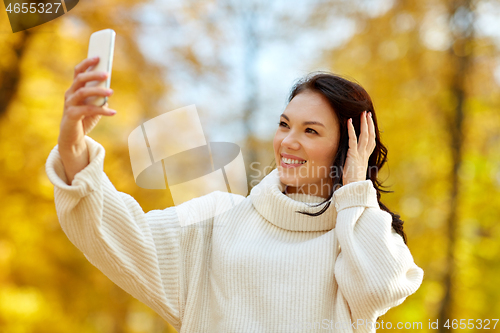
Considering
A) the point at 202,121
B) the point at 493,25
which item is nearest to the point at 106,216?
the point at 202,121

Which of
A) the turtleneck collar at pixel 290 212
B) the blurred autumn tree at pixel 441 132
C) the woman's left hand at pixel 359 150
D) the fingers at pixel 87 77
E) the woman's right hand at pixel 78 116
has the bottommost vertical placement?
the blurred autumn tree at pixel 441 132

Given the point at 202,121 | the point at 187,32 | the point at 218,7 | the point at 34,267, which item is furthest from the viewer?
the point at 218,7

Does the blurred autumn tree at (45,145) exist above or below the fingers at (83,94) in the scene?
below

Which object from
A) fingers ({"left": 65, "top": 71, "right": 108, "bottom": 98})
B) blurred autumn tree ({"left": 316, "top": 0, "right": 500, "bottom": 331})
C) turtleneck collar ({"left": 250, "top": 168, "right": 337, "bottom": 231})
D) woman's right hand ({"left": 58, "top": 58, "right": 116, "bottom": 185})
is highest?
fingers ({"left": 65, "top": 71, "right": 108, "bottom": 98})

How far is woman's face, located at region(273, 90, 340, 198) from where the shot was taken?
1.42 m

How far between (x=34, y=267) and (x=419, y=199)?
3550 millimetres

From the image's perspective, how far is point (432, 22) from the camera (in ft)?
13.6

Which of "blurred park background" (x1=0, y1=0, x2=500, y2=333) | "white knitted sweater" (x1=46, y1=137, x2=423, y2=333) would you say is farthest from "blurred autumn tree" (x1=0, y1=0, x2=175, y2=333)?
"white knitted sweater" (x1=46, y1=137, x2=423, y2=333)

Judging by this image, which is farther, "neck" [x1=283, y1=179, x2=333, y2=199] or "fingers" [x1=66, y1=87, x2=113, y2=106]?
"neck" [x1=283, y1=179, x2=333, y2=199]

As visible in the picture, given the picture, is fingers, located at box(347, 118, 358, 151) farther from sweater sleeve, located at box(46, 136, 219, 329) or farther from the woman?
sweater sleeve, located at box(46, 136, 219, 329)

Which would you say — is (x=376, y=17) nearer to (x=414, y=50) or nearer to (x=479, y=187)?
(x=414, y=50)

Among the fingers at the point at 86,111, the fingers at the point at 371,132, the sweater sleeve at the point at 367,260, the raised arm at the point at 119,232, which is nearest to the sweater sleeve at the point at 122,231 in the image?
the raised arm at the point at 119,232

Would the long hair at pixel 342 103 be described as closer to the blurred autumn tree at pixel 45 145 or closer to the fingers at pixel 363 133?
the fingers at pixel 363 133

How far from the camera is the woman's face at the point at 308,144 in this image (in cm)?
142
